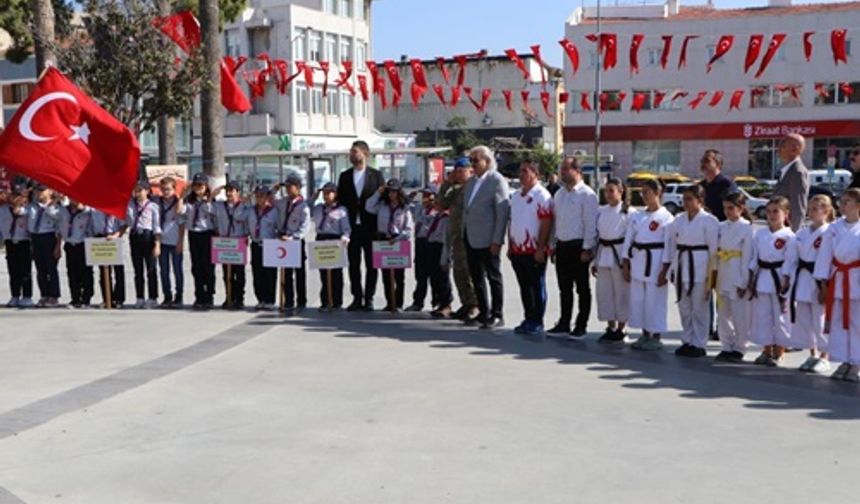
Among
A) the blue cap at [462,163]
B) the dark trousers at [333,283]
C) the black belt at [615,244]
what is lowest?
the dark trousers at [333,283]

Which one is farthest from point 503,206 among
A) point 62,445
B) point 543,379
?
point 62,445

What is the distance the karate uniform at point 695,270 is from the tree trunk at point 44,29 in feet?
55.9

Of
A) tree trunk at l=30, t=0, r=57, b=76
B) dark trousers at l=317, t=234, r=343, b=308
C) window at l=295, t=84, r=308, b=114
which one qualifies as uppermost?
window at l=295, t=84, r=308, b=114

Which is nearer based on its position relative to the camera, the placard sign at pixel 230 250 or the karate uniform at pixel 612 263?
the karate uniform at pixel 612 263

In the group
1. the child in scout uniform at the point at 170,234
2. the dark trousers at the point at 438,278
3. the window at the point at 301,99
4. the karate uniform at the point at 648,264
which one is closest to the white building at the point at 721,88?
the window at the point at 301,99

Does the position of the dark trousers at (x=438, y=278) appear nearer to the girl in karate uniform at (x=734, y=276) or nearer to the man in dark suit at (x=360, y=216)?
the man in dark suit at (x=360, y=216)

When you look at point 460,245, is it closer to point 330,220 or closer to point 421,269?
point 421,269

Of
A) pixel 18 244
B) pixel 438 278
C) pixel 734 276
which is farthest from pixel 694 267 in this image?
pixel 18 244

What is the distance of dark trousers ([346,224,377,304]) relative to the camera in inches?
527

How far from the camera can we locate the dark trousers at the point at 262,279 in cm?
1354

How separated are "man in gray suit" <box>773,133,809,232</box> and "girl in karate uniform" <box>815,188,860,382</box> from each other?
4.43 ft

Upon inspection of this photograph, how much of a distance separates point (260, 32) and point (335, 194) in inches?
1989

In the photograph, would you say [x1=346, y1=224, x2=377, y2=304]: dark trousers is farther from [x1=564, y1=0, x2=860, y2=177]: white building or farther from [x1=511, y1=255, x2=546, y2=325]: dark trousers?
[x1=564, y1=0, x2=860, y2=177]: white building

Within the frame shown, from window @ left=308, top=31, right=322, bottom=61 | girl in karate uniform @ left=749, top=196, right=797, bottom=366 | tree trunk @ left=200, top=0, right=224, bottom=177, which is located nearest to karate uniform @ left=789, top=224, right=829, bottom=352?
girl in karate uniform @ left=749, top=196, right=797, bottom=366
